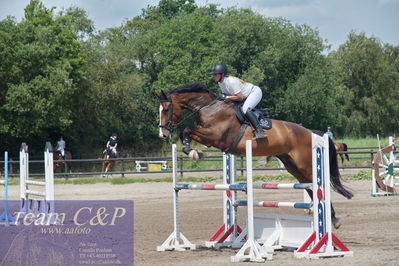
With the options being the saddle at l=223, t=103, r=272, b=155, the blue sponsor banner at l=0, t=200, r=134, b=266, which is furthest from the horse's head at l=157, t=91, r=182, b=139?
the blue sponsor banner at l=0, t=200, r=134, b=266

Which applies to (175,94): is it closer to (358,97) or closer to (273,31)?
(273,31)

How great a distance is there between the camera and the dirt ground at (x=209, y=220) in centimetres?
740

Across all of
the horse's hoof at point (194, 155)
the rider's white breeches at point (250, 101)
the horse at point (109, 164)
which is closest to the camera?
the horse's hoof at point (194, 155)

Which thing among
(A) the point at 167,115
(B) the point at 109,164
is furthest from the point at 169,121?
(B) the point at 109,164

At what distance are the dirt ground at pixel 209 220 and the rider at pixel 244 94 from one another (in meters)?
1.77

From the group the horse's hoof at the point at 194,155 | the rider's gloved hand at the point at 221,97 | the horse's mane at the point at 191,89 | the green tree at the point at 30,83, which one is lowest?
the horse's hoof at the point at 194,155

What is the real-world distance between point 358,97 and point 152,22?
1923 centimetres

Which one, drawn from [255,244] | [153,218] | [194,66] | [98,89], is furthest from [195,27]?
[255,244]

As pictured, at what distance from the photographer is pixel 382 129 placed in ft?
169

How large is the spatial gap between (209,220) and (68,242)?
386 centimetres

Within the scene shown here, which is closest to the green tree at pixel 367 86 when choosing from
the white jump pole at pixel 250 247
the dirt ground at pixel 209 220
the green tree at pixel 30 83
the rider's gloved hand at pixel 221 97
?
the green tree at pixel 30 83

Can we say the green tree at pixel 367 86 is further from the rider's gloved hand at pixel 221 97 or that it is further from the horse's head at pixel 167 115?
the horse's head at pixel 167 115

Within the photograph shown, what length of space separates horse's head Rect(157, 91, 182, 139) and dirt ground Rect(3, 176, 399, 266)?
1.56 m

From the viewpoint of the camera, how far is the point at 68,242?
8234mm
